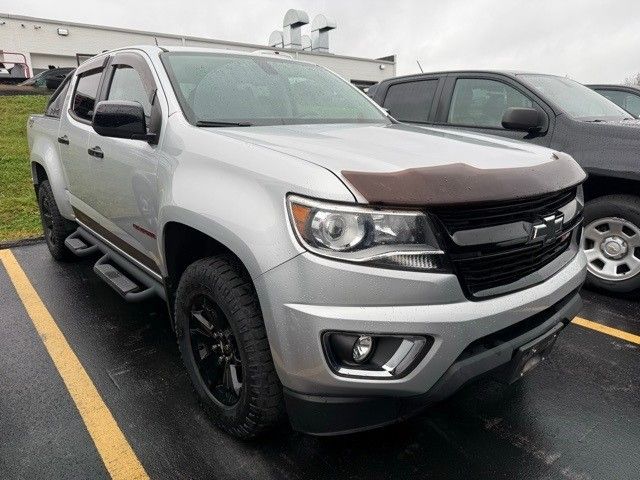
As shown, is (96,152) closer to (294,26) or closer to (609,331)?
(609,331)

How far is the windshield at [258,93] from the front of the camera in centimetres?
258

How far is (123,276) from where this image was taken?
3111mm

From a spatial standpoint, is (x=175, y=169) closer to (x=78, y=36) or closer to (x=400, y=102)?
(x=400, y=102)

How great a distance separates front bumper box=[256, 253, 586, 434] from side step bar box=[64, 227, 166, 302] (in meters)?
1.22

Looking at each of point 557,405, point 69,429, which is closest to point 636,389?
point 557,405

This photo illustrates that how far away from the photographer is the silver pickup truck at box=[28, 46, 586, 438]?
1628 millimetres

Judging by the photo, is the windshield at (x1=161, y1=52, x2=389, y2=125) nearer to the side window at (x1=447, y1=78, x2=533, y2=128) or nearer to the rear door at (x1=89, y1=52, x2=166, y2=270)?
the rear door at (x1=89, y1=52, x2=166, y2=270)

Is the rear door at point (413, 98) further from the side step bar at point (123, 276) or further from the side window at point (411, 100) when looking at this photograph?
the side step bar at point (123, 276)

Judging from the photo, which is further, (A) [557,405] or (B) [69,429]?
(A) [557,405]

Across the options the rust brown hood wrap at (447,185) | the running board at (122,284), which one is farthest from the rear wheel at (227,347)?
the rust brown hood wrap at (447,185)

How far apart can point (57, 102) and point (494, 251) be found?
415 centimetres

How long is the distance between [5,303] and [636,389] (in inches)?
172

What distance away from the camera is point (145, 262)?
113 inches

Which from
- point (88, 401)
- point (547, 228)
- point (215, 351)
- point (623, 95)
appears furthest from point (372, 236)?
point (623, 95)
